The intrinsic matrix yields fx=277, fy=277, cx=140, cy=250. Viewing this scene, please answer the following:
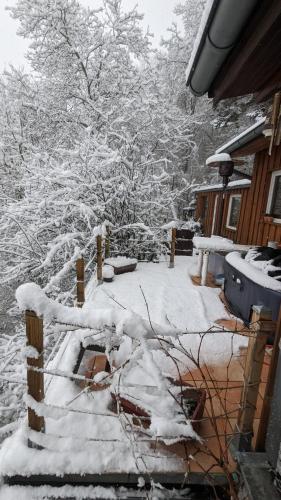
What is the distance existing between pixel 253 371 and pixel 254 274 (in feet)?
7.85

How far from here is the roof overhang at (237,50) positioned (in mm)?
1404

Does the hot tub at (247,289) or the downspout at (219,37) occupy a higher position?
the downspout at (219,37)

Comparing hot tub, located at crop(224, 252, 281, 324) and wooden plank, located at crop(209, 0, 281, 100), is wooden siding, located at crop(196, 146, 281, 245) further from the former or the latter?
wooden plank, located at crop(209, 0, 281, 100)

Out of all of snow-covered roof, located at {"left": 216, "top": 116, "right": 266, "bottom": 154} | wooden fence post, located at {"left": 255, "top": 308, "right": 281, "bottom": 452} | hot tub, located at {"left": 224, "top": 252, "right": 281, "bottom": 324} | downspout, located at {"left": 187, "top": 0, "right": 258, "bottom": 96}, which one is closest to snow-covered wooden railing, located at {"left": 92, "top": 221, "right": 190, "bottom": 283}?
snow-covered roof, located at {"left": 216, "top": 116, "right": 266, "bottom": 154}

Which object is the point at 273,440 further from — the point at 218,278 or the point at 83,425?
the point at 218,278

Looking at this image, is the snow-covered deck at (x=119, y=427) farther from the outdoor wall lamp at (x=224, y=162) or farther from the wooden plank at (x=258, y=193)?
the outdoor wall lamp at (x=224, y=162)

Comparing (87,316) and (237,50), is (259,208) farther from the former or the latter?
(87,316)

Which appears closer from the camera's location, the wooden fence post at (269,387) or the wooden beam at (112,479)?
the wooden fence post at (269,387)

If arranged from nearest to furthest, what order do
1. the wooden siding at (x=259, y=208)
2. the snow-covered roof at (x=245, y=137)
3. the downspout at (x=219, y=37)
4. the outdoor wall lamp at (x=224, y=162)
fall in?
the downspout at (x=219, y=37), the snow-covered roof at (x=245, y=137), the wooden siding at (x=259, y=208), the outdoor wall lamp at (x=224, y=162)

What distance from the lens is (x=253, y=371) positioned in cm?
181

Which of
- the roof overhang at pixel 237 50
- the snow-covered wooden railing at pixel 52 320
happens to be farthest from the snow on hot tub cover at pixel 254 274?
the snow-covered wooden railing at pixel 52 320

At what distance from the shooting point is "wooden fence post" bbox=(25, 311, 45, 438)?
69.8 inches

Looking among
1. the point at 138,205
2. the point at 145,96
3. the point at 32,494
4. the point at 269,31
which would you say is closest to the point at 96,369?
the point at 32,494

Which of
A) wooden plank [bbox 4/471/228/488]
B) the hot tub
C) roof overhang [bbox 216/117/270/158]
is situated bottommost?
wooden plank [bbox 4/471/228/488]
